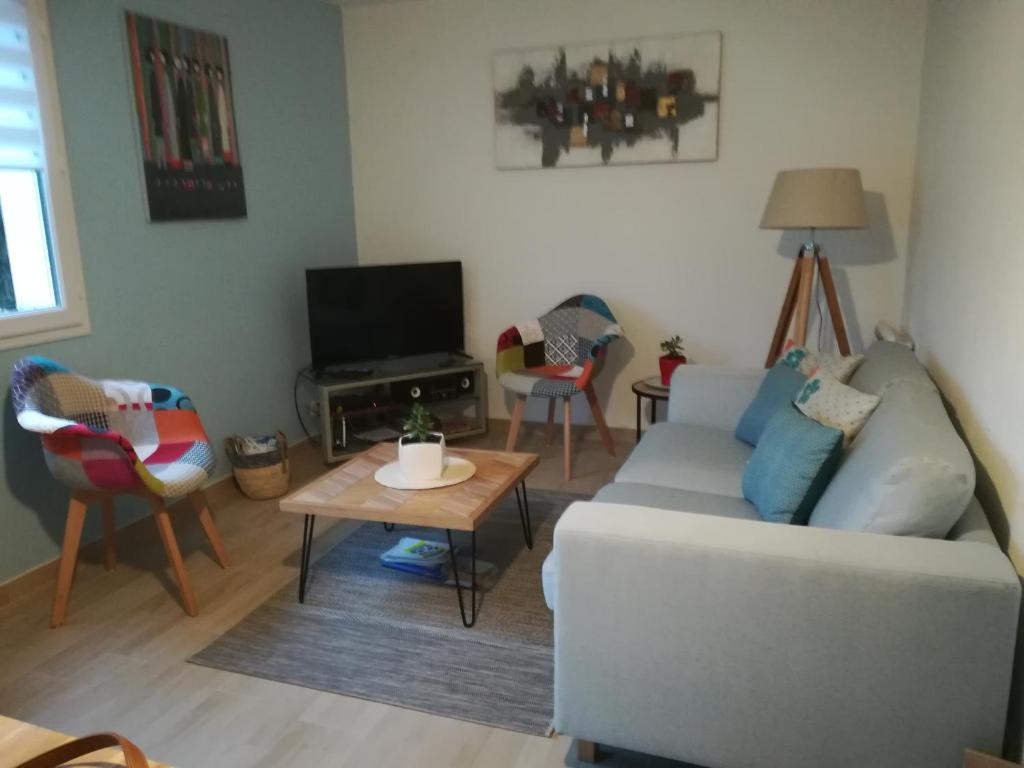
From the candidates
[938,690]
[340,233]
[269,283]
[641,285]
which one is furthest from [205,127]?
[938,690]

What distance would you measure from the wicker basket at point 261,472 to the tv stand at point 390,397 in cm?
40

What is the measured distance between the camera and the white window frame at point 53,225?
2736 millimetres

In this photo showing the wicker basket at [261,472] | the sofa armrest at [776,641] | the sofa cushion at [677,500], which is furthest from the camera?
the wicker basket at [261,472]

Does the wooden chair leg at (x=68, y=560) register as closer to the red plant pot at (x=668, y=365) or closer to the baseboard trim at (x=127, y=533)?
the baseboard trim at (x=127, y=533)

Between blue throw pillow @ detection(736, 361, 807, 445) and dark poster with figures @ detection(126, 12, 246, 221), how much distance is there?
2.56 m

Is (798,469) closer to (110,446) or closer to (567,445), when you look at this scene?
(567,445)

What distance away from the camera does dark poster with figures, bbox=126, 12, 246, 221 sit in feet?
10.5

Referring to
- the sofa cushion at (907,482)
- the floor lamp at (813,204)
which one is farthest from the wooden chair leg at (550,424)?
the sofa cushion at (907,482)

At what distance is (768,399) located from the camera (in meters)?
2.85

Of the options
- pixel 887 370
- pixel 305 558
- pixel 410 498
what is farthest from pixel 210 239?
pixel 887 370

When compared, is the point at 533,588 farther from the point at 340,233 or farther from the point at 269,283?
the point at 340,233

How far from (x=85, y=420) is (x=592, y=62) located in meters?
3.02

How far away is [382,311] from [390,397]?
48cm

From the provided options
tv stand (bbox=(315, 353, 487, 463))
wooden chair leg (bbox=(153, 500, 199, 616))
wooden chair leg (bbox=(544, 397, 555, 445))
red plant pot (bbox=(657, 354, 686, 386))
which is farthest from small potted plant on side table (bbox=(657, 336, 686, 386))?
wooden chair leg (bbox=(153, 500, 199, 616))
